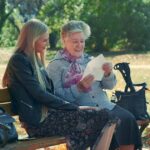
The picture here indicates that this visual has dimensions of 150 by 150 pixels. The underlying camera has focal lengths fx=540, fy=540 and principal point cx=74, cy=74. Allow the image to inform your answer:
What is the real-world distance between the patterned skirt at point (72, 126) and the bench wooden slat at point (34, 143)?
0.30 ft

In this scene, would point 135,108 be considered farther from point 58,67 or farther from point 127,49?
point 127,49

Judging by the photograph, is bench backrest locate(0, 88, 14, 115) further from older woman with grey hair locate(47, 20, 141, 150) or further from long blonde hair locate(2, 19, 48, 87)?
older woman with grey hair locate(47, 20, 141, 150)

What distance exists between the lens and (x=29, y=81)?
4688 mm

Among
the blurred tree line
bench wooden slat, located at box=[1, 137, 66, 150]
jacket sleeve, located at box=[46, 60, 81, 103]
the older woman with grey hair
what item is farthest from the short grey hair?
the blurred tree line

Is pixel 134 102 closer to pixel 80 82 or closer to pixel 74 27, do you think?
pixel 80 82

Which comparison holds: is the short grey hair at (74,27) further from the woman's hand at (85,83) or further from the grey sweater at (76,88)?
the woman's hand at (85,83)

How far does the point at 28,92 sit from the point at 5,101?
342 millimetres

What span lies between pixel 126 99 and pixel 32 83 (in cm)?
132

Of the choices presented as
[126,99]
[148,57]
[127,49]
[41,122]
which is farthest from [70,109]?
[127,49]

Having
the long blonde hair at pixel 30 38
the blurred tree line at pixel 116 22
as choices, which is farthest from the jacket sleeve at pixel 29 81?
the blurred tree line at pixel 116 22

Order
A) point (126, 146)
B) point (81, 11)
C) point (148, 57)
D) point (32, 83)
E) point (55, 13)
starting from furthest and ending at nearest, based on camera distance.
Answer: point (55, 13)
point (81, 11)
point (148, 57)
point (126, 146)
point (32, 83)

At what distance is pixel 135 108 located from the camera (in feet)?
18.4

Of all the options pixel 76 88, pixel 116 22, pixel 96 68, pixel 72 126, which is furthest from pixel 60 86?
pixel 116 22

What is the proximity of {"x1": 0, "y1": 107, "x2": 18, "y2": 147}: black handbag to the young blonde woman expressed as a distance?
0.21 meters
